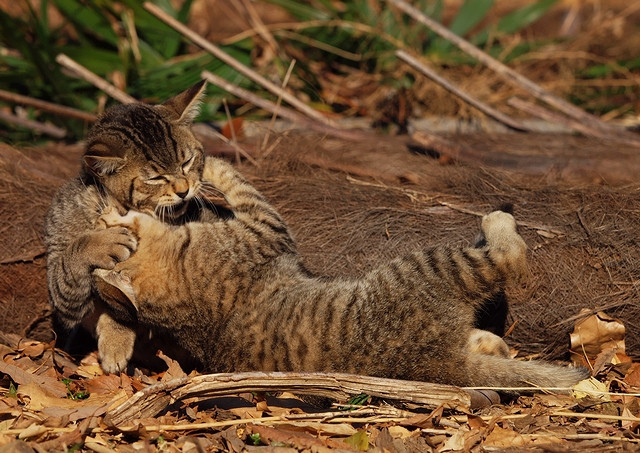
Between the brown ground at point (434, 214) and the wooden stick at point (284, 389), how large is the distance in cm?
103

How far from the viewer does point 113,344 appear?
167 inches

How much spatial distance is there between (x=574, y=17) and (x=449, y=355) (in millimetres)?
6728

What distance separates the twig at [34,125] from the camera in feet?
21.6

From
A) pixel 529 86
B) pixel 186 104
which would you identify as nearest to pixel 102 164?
pixel 186 104

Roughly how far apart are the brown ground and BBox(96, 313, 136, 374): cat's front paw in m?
0.84

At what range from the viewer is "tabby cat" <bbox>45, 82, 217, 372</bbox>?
13.5ft

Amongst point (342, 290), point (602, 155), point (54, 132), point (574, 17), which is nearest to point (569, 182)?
point (602, 155)

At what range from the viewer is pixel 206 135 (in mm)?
6434

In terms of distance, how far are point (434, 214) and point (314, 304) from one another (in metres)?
1.11

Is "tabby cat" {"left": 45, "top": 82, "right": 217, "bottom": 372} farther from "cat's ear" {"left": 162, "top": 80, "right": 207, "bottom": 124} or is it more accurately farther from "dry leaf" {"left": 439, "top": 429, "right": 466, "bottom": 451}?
"dry leaf" {"left": 439, "top": 429, "right": 466, "bottom": 451}

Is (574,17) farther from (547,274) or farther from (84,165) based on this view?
(84,165)

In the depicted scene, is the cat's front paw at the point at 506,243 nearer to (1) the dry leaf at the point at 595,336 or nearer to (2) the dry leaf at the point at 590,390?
(1) the dry leaf at the point at 595,336

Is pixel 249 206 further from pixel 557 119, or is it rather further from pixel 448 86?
pixel 557 119

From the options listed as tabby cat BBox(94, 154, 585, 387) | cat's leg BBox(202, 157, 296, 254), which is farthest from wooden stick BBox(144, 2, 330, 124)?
tabby cat BBox(94, 154, 585, 387)
